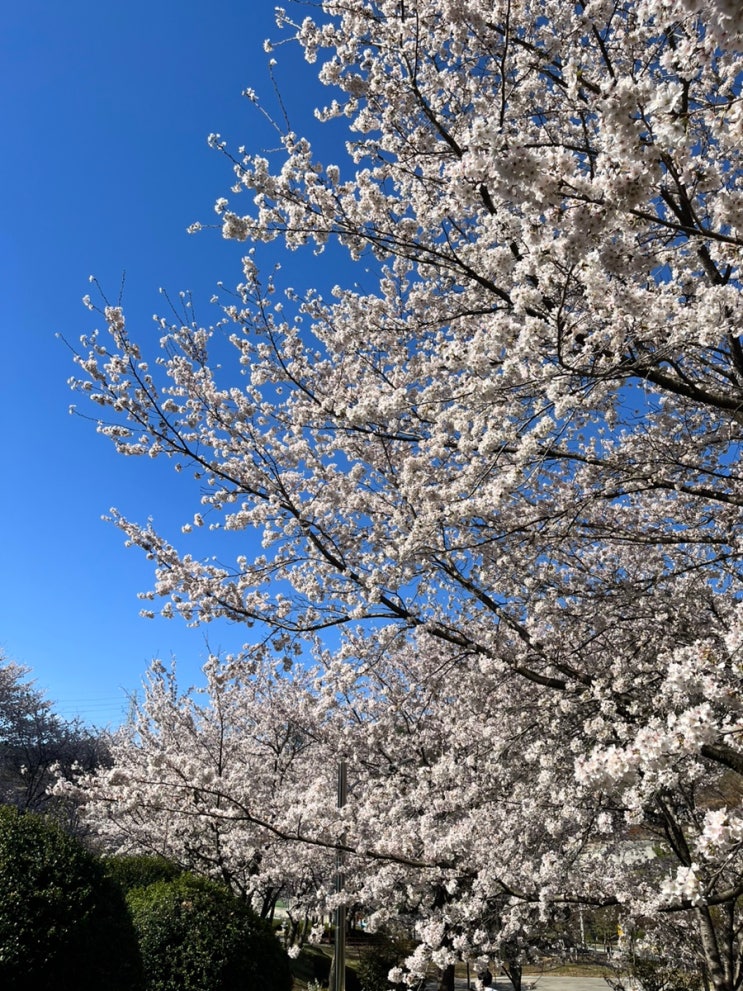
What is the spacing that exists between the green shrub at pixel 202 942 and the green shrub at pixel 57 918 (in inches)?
48.5

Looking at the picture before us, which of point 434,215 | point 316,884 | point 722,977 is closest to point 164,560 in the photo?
point 434,215

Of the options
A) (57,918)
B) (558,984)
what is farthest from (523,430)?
(558,984)

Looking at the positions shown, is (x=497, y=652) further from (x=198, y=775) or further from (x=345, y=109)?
(x=345, y=109)

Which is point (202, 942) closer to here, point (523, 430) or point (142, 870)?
point (142, 870)

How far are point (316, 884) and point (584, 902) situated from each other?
9.38m

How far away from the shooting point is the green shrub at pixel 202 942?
632 centimetres

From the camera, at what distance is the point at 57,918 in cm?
486

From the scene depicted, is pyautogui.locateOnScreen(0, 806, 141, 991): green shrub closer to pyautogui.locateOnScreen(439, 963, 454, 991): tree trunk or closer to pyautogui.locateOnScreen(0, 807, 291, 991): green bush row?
pyautogui.locateOnScreen(0, 807, 291, 991): green bush row

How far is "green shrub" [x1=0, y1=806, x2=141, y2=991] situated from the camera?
15.0ft

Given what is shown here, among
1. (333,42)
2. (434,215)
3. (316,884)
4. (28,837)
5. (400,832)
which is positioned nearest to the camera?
(434,215)

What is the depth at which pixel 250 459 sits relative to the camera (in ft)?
19.5

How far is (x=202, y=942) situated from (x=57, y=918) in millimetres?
2219

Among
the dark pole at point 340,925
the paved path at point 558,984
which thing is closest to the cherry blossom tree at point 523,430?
the dark pole at point 340,925

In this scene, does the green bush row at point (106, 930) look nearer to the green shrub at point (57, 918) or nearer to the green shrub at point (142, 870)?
the green shrub at point (57, 918)
